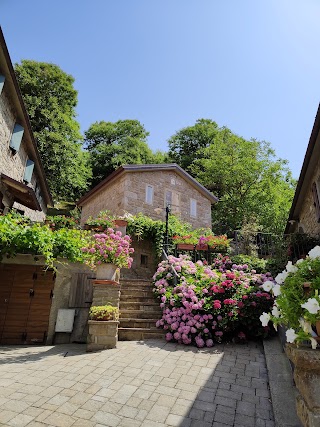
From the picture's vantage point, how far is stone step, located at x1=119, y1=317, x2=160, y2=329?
6.36 meters

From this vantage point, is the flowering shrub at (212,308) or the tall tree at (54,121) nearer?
the flowering shrub at (212,308)

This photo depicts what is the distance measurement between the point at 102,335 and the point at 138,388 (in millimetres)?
2086

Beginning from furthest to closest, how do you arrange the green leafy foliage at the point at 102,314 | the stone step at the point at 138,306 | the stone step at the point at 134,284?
the stone step at the point at 134,284 → the stone step at the point at 138,306 → the green leafy foliage at the point at 102,314

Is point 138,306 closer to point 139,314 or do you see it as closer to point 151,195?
point 139,314

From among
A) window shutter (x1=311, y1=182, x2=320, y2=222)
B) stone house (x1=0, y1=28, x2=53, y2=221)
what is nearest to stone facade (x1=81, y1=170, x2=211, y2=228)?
stone house (x1=0, y1=28, x2=53, y2=221)

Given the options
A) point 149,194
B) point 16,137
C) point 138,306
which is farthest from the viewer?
point 149,194

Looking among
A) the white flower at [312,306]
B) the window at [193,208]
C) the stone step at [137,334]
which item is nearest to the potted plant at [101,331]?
the stone step at [137,334]

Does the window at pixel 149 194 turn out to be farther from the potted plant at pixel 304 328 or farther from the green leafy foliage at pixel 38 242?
the potted plant at pixel 304 328

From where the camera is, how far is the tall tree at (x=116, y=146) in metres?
28.6

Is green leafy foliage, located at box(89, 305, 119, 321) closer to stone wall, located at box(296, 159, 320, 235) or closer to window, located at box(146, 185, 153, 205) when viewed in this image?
stone wall, located at box(296, 159, 320, 235)

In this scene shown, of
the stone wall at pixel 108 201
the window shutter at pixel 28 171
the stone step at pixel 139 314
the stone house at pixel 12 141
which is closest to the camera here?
the stone step at pixel 139 314

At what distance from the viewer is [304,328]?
180cm

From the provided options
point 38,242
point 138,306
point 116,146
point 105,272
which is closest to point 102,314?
point 105,272

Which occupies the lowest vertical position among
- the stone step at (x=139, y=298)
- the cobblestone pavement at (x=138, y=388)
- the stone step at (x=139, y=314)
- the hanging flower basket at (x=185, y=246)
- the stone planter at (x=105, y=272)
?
the cobblestone pavement at (x=138, y=388)
